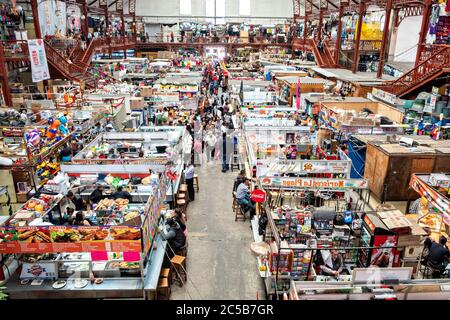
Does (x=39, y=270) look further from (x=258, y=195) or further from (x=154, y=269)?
(x=258, y=195)

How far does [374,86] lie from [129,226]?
558 inches

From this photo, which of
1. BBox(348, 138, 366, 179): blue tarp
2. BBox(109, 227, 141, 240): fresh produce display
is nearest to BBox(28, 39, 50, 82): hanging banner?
BBox(109, 227, 141, 240): fresh produce display

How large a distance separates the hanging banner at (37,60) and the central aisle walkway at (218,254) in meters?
9.75

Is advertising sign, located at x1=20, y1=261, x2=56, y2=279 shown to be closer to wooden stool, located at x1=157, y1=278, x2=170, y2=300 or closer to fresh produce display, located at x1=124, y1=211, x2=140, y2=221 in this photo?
fresh produce display, located at x1=124, y1=211, x2=140, y2=221

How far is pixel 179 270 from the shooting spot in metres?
8.27

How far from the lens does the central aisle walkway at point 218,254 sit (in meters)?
7.93

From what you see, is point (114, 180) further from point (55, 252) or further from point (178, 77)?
point (178, 77)

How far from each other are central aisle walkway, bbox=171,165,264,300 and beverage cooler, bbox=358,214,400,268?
253 centimetres

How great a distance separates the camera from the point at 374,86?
16.5 m

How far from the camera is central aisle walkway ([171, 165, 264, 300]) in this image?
793 cm

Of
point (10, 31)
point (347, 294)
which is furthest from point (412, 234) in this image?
point (10, 31)

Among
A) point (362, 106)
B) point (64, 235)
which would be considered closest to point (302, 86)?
point (362, 106)

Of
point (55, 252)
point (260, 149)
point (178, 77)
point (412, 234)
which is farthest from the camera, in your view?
point (178, 77)

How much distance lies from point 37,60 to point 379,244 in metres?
16.3
